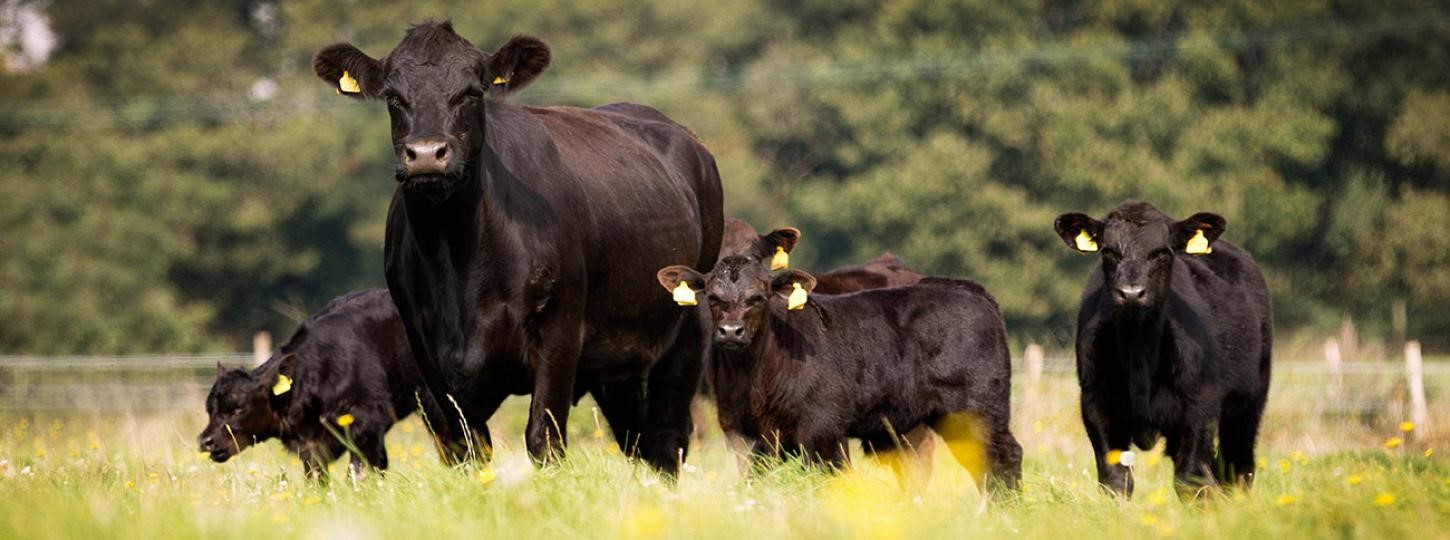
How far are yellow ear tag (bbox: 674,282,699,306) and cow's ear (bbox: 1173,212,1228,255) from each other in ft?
8.10

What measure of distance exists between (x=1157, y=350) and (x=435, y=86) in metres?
3.86

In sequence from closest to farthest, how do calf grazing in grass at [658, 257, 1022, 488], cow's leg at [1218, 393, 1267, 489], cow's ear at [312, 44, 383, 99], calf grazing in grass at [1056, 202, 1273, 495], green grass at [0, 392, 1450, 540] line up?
1. green grass at [0, 392, 1450, 540]
2. cow's ear at [312, 44, 383, 99]
3. calf grazing in grass at [1056, 202, 1273, 495]
4. calf grazing in grass at [658, 257, 1022, 488]
5. cow's leg at [1218, 393, 1267, 489]

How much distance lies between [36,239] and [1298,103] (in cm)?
2707

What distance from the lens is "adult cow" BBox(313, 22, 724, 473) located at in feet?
25.0

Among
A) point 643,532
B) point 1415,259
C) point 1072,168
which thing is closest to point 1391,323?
point 1415,259

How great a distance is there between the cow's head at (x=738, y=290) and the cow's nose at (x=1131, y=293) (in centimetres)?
161

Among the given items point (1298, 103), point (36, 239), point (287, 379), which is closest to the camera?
Result: point (287, 379)

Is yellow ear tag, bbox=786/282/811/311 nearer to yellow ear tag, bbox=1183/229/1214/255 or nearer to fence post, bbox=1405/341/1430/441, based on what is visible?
yellow ear tag, bbox=1183/229/1214/255

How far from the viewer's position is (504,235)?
304 inches

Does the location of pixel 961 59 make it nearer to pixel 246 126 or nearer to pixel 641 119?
pixel 246 126

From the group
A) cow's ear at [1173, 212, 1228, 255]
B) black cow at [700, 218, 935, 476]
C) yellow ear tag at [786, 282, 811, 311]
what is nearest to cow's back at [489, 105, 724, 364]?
black cow at [700, 218, 935, 476]

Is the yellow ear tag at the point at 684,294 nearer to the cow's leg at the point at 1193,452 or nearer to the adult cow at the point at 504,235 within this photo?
the adult cow at the point at 504,235

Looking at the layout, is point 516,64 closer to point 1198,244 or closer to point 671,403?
point 671,403

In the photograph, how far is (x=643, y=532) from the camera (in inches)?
216
